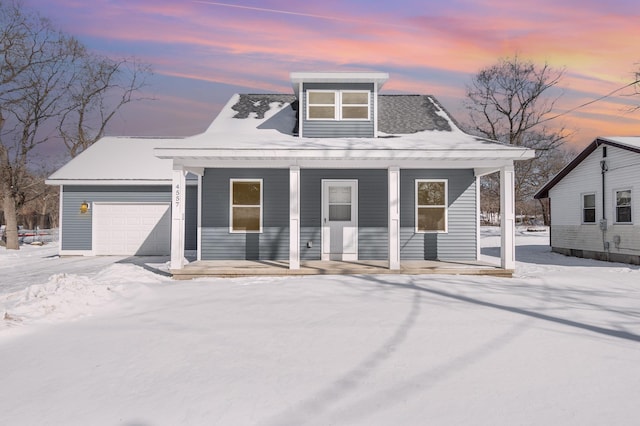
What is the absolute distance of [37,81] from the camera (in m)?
20.0

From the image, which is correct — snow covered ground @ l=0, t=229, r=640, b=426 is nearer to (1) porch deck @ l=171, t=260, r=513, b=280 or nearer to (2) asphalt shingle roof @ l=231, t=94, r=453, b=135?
(1) porch deck @ l=171, t=260, r=513, b=280

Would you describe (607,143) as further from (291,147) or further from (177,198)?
(177,198)

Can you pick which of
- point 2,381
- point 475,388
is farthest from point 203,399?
point 475,388

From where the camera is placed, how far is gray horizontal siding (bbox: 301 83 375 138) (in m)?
11.7

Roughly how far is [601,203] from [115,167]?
18.0 m

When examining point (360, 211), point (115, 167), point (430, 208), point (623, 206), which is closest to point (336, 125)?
point (360, 211)

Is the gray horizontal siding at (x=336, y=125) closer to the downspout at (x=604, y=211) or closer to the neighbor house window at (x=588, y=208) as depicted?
the downspout at (x=604, y=211)

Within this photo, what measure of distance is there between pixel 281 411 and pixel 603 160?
15.4 m

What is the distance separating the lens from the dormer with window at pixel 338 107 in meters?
11.7

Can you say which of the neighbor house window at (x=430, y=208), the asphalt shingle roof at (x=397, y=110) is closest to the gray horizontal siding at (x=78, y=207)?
the asphalt shingle roof at (x=397, y=110)

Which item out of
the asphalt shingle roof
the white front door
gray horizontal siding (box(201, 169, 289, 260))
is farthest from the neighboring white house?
gray horizontal siding (box(201, 169, 289, 260))

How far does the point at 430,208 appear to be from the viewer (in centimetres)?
1181

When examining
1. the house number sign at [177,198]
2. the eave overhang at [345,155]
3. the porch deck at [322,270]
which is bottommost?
the porch deck at [322,270]

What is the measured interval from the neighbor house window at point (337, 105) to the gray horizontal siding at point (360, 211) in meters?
1.56
